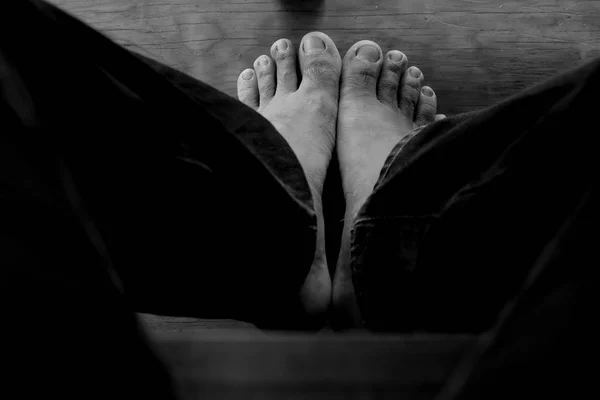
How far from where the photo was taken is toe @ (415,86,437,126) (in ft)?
3.48

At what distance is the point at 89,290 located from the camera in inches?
16.7

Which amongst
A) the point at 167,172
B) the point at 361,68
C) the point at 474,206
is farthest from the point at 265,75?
the point at 474,206

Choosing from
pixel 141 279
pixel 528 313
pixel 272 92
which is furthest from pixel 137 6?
pixel 528 313

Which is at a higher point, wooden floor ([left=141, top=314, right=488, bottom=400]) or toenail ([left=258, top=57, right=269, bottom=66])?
toenail ([left=258, top=57, right=269, bottom=66])

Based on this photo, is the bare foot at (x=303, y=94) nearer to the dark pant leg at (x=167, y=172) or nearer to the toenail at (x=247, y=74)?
the toenail at (x=247, y=74)

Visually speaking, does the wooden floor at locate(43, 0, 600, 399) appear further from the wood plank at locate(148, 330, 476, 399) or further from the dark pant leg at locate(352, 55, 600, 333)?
the wood plank at locate(148, 330, 476, 399)

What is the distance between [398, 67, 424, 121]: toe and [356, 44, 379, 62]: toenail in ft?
0.27

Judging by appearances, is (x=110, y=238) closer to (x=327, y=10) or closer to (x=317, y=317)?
(x=317, y=317)

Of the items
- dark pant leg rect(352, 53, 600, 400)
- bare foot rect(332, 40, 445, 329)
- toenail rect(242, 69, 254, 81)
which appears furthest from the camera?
toenail rect(242, 69, 254, 81)

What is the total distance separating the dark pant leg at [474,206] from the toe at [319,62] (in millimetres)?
375

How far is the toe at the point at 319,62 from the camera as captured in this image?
1039 mm

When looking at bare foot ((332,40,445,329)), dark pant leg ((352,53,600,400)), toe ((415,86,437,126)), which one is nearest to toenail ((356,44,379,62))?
bare foot ((332,40,445,329))

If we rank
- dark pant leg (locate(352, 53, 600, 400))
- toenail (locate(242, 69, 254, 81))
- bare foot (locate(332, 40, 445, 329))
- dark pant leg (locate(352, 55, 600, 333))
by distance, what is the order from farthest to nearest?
1. toenail (locate(242, 69, 254, 81))
2. bare foot (locate(332, 40, 445, 329))
3. dark pant leg (locate(352, 55, 600, 333))
4. dark pant leg (locate(352, 53, 600, 400))

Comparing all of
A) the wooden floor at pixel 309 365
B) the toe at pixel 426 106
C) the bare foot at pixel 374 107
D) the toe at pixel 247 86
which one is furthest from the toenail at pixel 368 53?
the wooden floor at pixel 309 365
